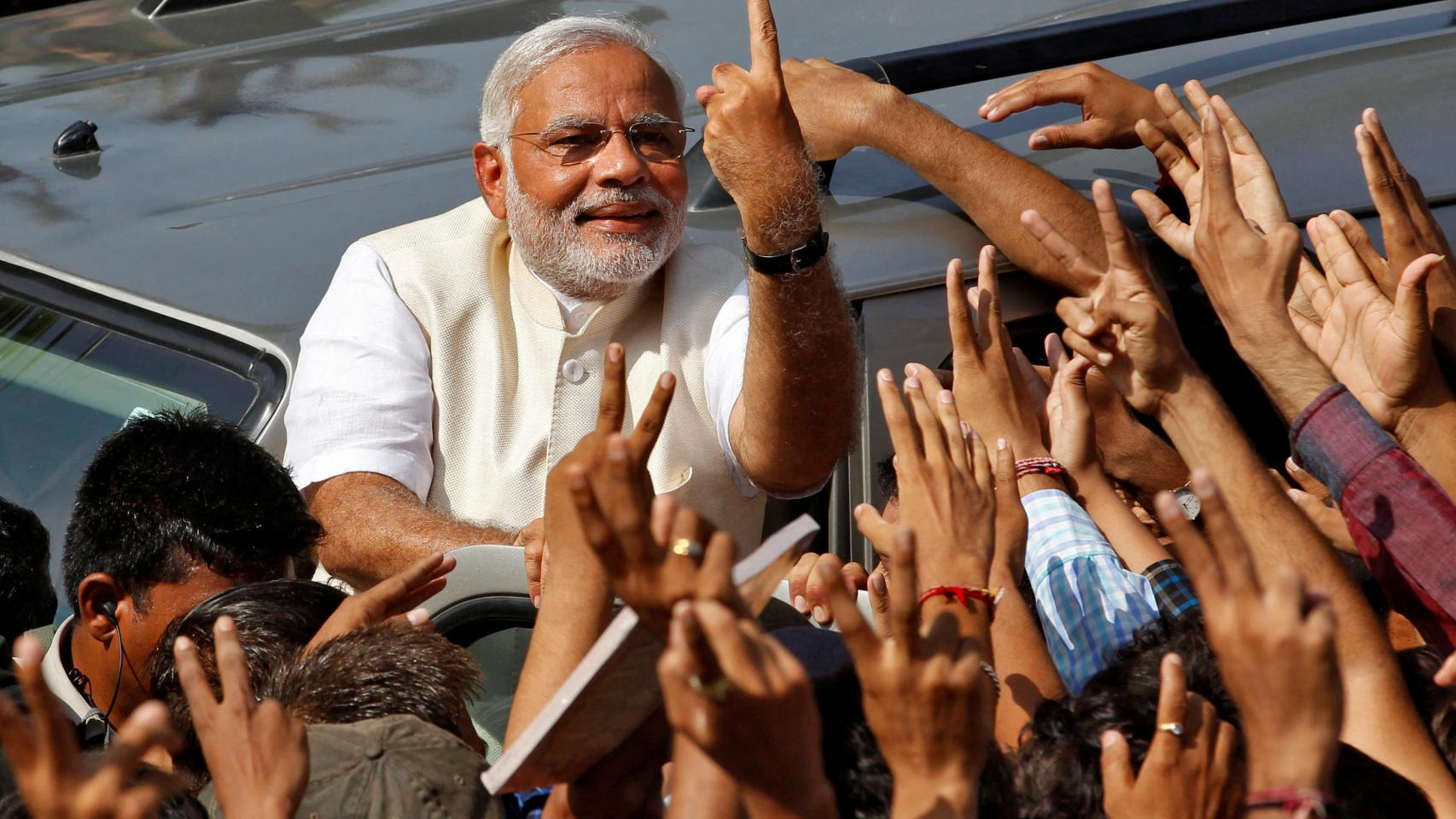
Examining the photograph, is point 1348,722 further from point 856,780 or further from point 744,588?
point 744,588

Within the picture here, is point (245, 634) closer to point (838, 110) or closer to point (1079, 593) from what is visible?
point (1079, 593)

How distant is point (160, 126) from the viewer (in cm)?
324

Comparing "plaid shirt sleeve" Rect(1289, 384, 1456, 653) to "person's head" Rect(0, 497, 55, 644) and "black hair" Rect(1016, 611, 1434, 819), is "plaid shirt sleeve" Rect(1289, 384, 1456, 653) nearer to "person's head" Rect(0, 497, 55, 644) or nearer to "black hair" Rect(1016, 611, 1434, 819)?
"black hair" Rect(1016, 611, 1434, 819)

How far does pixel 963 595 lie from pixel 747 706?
62 centimetres

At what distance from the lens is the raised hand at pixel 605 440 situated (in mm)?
1492

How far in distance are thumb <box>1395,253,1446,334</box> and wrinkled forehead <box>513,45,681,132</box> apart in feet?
4.06

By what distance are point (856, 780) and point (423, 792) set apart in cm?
39

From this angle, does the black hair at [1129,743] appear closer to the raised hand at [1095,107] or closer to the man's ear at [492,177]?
the raised hand at [1095,107]

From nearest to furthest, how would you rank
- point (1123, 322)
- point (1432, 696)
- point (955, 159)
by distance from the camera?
point (1432, 696) → point (1123, 322) → point (955, 159)

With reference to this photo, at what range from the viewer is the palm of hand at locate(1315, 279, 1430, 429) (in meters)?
2.14

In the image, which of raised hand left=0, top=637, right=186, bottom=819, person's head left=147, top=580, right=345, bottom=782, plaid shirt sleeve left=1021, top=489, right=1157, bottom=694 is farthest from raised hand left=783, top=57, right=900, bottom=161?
raised hand left=0, top=637, right=186, bottom=819

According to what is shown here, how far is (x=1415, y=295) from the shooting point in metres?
2.09

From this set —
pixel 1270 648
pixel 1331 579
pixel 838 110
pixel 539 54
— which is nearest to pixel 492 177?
pixel 539 54

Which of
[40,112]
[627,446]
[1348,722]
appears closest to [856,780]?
[627,446]
